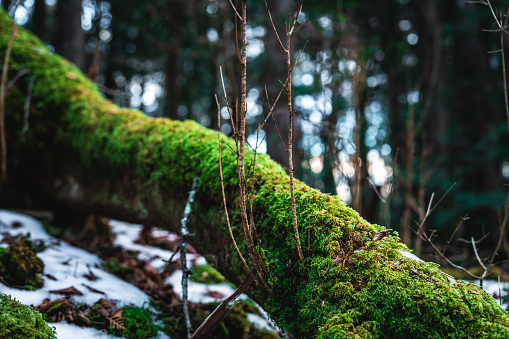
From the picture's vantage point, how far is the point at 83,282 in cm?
247

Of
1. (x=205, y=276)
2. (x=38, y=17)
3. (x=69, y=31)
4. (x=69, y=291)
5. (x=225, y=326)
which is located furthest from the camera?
(x=38, y=17)

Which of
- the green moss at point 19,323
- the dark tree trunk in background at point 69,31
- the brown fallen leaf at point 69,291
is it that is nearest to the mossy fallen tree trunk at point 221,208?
the brown fallen leaf at point 69,291

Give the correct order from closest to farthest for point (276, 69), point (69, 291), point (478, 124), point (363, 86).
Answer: point (69, 291), point (363, 86), point (276, 69), point (478, 124)

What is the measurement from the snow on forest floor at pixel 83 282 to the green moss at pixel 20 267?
0.07 m

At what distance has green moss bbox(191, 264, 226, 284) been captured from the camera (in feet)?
10.7

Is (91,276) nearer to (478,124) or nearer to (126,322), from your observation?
(126,322)

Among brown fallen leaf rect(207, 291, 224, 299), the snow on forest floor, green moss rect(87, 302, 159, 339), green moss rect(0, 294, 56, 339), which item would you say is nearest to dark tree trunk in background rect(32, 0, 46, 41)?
the snow on forest floor

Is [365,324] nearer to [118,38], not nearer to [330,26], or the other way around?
[330,26]

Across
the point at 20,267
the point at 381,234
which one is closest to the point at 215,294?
the point at 20,267

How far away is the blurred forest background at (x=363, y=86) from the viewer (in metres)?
4.12

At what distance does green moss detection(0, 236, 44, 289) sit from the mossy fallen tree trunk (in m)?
0.83

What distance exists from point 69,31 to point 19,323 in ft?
18.6

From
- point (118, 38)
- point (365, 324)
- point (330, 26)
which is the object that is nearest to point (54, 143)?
point (365, 324)

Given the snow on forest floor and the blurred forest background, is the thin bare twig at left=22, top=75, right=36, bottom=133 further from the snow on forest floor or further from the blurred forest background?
the snow on forest floor
